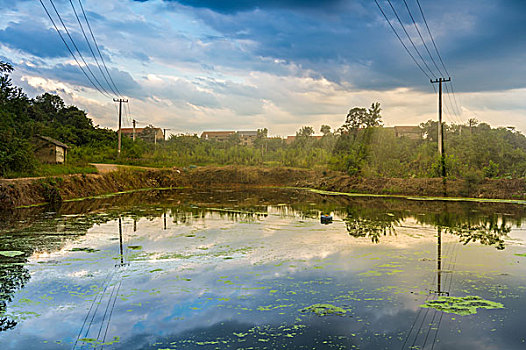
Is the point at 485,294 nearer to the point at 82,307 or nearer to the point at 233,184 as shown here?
the point at 82,307

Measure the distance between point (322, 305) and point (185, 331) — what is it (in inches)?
72.1

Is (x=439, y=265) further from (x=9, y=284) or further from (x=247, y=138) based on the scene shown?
(x=247, y=138)

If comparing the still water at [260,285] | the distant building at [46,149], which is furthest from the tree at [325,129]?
the still water at [260,285]

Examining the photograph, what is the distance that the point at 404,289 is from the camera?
6.43 m

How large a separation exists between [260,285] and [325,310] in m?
1.39

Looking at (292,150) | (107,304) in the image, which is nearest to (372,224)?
(107,304)

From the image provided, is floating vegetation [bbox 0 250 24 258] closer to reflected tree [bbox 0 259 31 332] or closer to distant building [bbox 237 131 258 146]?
reflected tree [bbox 0 259 31 332]

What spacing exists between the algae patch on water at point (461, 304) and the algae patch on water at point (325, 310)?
117 centimetres

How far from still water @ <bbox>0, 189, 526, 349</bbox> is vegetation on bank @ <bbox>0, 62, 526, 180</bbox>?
10561mm

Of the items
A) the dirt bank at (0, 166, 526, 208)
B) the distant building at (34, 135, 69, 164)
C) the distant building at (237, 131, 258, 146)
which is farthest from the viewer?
the distant building at (237, 131, 258, 146)

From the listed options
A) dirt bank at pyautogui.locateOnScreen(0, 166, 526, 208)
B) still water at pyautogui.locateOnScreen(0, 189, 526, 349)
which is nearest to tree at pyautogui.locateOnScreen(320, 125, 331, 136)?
dirt bank at pyautogui.locateOnScreen(0, 166, 526, 208)

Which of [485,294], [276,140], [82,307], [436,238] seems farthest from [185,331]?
[276,140]

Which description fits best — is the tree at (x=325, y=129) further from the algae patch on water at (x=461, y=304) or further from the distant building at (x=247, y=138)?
the algae patch on water at (x=461, y=304)

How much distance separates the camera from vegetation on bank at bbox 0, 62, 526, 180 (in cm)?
2233
